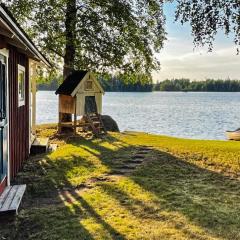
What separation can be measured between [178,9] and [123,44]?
662cm

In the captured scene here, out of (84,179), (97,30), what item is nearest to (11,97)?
(84,179)

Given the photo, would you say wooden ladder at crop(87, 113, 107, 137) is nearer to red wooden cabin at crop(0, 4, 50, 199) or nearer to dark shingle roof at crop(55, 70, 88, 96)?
dark shingle roof at crop(55, 70, 88, 96)

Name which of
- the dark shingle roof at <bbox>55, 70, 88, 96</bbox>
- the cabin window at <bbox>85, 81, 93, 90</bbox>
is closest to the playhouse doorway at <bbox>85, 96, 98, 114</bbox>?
the cabin window at <bbox>85, 81, 93, 90</bbox>

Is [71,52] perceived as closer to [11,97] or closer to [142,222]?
[11,97]

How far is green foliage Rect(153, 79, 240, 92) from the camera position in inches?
6531

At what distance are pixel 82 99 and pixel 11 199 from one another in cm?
942

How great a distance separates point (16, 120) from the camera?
10.2 meters

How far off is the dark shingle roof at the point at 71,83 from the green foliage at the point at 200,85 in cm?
15318

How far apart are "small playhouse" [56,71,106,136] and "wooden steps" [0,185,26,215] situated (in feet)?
26.8

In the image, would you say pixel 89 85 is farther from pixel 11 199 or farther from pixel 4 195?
pixel 11 199

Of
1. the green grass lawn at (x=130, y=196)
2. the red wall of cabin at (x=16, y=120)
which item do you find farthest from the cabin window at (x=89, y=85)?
the red wall of cabin at (x=16, y=120)

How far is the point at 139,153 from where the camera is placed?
40.5ft

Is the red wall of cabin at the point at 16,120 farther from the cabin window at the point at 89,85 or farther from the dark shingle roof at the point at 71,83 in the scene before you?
the cabin window at the point at 89,85

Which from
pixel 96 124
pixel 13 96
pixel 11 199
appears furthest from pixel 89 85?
pixel 11 199
